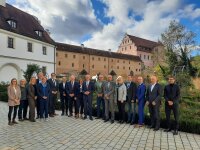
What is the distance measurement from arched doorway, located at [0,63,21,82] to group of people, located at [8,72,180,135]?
15.9m

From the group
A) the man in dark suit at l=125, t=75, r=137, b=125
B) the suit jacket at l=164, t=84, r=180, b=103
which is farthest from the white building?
the suit jacket at l=164, t=84, r=180, b=103

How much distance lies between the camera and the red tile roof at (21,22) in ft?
88.6

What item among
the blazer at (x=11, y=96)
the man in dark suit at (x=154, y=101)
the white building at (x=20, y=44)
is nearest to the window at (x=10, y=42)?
the white building at (x=20, y=44)

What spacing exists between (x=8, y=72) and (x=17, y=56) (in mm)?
2179

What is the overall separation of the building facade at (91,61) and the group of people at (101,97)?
38007 millimetres

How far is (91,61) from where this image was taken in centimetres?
5725

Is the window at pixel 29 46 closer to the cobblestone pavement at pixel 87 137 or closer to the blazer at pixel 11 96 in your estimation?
the blazer at pixel 11 96

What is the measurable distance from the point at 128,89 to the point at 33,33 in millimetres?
24200

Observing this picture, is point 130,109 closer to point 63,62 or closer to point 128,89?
point 128,89

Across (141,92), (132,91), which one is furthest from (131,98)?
(141,92)

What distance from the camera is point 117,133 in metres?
8.01

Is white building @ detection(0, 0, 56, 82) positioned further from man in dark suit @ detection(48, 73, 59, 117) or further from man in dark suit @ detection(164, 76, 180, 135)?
man in dark suit @ detection(164, 76, 180, 135)

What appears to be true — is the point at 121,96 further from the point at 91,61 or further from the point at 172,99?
the point at 91,61

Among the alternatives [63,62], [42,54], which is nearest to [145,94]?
[42,54]
